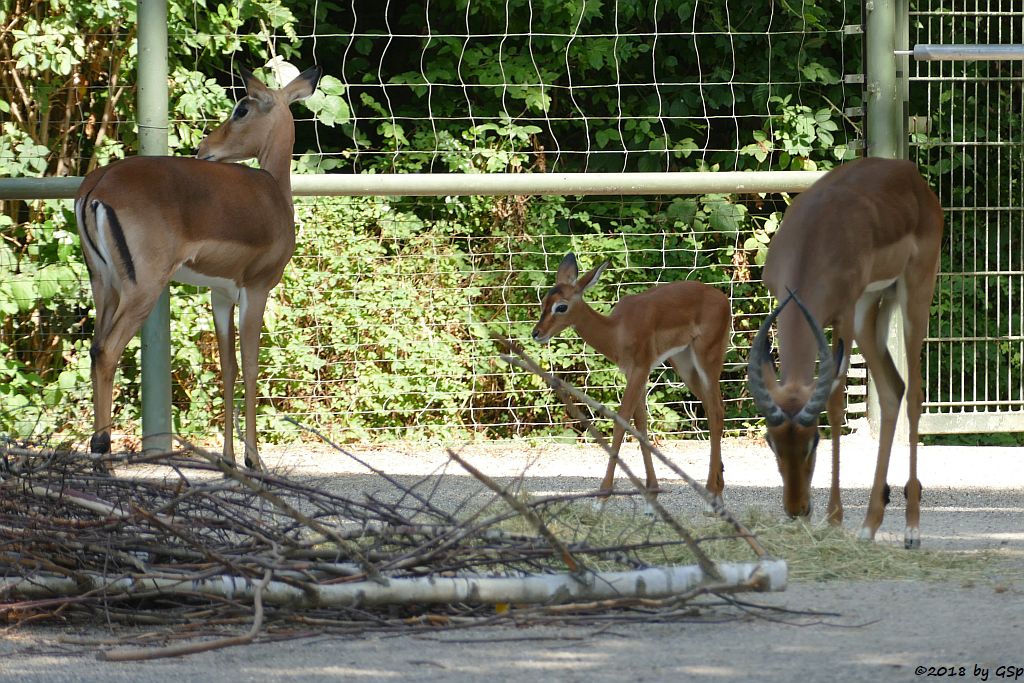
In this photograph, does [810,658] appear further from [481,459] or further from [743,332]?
[743,332]

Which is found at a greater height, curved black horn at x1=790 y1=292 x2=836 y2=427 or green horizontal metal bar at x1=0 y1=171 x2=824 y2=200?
green horizontal metal bar at x1=0 y1=171 x2=824 y2=200

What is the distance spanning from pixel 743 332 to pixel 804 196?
3708 mm

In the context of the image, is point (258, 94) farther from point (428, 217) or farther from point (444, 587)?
point (444, 587)

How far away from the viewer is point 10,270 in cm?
927

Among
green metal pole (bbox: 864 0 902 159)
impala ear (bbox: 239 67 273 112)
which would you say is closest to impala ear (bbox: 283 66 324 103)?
impala ear (bbox: 239 67 273 112)

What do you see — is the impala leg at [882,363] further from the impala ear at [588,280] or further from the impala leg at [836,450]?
the impala ear at [588,280]

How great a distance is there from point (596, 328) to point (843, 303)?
1.98 meters

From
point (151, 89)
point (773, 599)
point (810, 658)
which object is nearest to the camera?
point (810, 658)

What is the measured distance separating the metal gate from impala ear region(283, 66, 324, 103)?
3551 millimetres

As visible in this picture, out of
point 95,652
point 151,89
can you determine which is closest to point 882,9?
point 151,89

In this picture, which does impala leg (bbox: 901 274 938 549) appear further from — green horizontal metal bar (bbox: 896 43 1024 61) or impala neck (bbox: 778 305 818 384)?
green horizontal metal bar (bbox: 896 43 1024 61)

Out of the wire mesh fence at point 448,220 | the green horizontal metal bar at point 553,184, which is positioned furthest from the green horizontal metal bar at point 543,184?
the wire mesh fence at point 448,220

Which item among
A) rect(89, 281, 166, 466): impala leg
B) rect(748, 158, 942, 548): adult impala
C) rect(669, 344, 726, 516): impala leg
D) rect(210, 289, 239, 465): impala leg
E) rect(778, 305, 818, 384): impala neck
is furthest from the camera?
rect(210, 289, 239, 465): impala leg

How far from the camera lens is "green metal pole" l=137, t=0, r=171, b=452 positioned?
7.79 m
